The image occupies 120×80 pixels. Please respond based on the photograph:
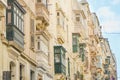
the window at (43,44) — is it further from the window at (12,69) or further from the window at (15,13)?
the window at (12,69)

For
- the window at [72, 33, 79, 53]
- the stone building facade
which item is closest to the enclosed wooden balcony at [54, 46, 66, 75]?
the stone building facade

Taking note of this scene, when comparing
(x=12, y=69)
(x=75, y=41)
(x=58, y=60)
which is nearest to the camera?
(x=12, y=69)

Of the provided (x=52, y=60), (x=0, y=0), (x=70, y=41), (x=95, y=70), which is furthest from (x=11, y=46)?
(x=95, y=70)

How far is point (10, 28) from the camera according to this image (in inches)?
1096

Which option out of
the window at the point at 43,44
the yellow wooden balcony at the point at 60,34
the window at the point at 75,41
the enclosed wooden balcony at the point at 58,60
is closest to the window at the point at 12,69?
the window at the point at 43,44

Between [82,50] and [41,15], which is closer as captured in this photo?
[41,15]

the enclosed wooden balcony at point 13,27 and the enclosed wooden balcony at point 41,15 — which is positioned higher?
the enclosed wooden balcony at point 41,15

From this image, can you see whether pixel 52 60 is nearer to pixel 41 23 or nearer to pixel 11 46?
pixel 41 23

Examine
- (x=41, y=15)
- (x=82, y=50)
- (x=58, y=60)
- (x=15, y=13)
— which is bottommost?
(x=58, y=60)

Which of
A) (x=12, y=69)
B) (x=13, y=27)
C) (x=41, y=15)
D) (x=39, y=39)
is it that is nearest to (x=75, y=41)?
Answer: (x=39, y=39)

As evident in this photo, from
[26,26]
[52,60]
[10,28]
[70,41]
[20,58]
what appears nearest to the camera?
[10,28]

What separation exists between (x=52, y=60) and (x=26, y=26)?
8.44 metres

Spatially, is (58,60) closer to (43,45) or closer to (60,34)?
(60,34)

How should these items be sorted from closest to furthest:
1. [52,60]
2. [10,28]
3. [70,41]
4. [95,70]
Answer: [10,28]
[52,60]
[70,41]
[95,70]
